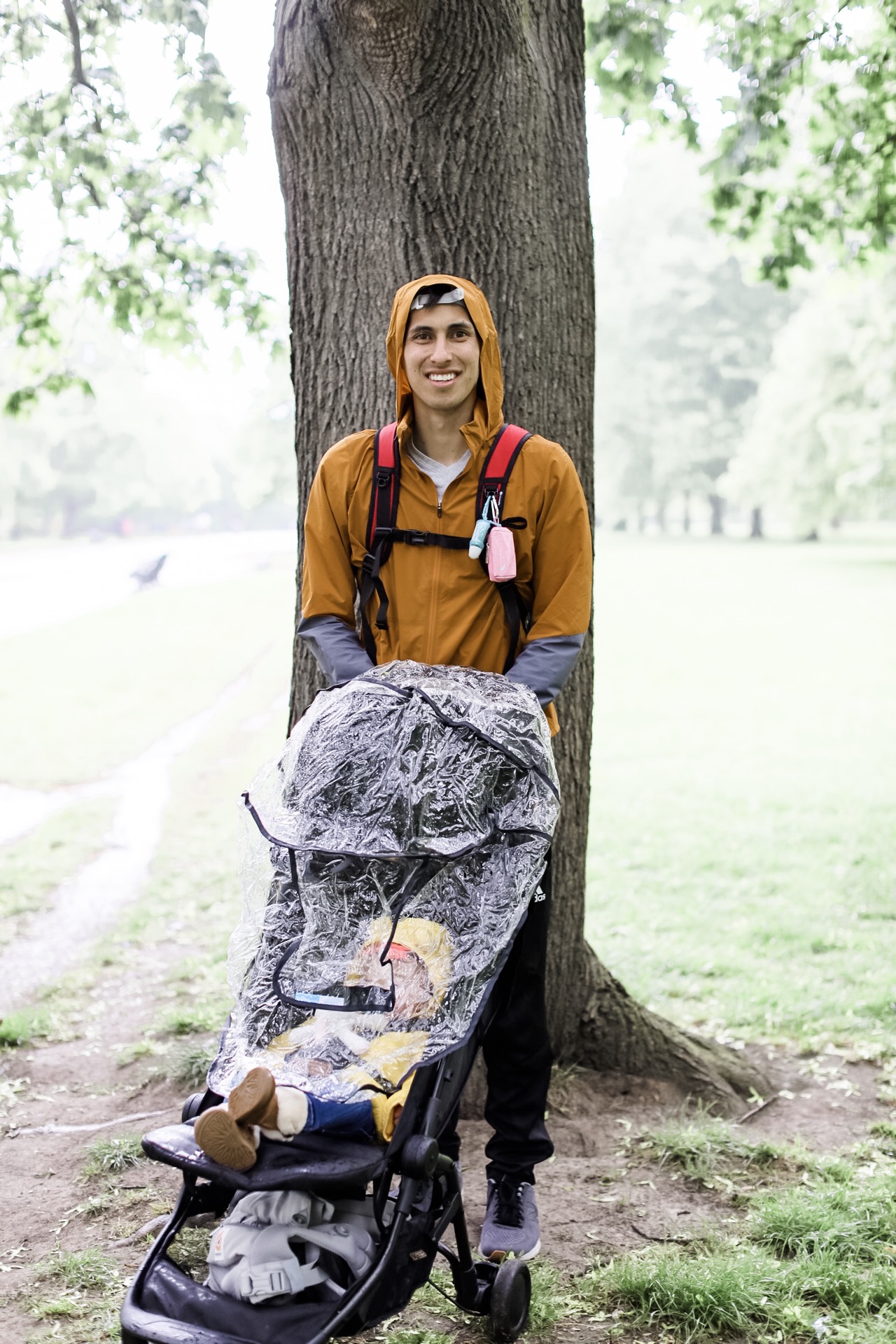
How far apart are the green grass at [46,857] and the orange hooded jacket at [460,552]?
500 centimetres

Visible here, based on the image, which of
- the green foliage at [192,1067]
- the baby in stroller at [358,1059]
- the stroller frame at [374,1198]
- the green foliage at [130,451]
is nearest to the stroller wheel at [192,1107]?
the stroller frame at [374,1198]

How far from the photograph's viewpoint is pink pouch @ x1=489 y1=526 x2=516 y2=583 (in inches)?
119

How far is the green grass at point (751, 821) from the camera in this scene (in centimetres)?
582

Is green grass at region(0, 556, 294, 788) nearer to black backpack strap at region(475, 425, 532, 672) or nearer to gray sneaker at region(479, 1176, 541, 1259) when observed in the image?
gray sneaker at region(479, 1176, 541, 1259)

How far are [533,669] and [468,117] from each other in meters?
2.00

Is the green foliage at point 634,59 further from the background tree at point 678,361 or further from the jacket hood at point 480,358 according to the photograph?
the background tree at point 678,361

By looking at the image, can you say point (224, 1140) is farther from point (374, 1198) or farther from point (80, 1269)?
point (80, 1269)

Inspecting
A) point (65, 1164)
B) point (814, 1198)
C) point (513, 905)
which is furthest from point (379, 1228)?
point (65, 1164)

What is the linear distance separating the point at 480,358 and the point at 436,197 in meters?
1.07

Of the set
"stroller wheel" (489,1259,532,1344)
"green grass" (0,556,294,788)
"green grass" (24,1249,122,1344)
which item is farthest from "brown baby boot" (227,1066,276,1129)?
"green grass" (0,556,294,788)

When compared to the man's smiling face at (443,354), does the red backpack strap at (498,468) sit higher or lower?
lower

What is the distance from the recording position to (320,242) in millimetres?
4078

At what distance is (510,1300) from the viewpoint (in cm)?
285

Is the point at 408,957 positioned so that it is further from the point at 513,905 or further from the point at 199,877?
the point at 199,877
